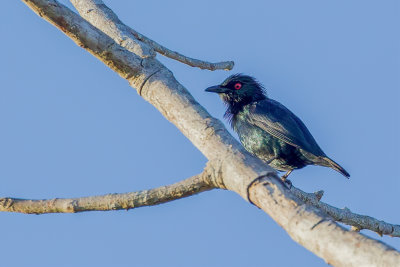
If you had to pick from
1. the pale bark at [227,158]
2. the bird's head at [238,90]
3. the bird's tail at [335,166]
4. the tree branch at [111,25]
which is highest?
the bird's head at [238,90]

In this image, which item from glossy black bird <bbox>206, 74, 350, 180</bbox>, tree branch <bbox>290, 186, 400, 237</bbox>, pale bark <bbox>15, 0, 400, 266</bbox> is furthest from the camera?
glossy black bird <bbox>206, 74, 350, 180</bbox>

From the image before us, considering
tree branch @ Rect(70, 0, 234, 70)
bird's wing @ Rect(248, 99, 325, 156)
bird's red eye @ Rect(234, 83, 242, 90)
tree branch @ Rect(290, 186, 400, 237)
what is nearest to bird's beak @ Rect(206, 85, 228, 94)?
bird's red eye @ Rect(234, 83, 242, 90)

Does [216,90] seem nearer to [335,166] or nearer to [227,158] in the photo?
[335,166]

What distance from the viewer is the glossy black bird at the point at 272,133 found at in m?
7.66

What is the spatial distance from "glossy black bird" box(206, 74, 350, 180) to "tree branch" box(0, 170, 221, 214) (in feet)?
14.6

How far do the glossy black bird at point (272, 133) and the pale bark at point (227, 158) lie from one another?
4041 mm

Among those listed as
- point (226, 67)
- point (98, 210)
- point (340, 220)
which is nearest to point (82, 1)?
point (226, 67)

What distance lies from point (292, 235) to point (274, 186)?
304 millimetres

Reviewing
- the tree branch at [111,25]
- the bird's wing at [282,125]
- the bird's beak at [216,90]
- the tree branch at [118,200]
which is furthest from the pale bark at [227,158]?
the bird's beak at [216,90]

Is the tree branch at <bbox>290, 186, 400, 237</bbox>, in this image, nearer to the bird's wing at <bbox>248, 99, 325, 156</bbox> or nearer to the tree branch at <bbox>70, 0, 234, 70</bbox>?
the bird's wing at <bbox>248, 99, 325, 156</bbox>

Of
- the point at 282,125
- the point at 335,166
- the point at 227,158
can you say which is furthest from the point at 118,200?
the point at 282,125

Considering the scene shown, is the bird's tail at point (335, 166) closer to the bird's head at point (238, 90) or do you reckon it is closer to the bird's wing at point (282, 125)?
the bird's wing at point (282, 125)

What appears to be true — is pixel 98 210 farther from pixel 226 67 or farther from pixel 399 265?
pixel 226 67

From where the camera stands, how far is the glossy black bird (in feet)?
25.1
